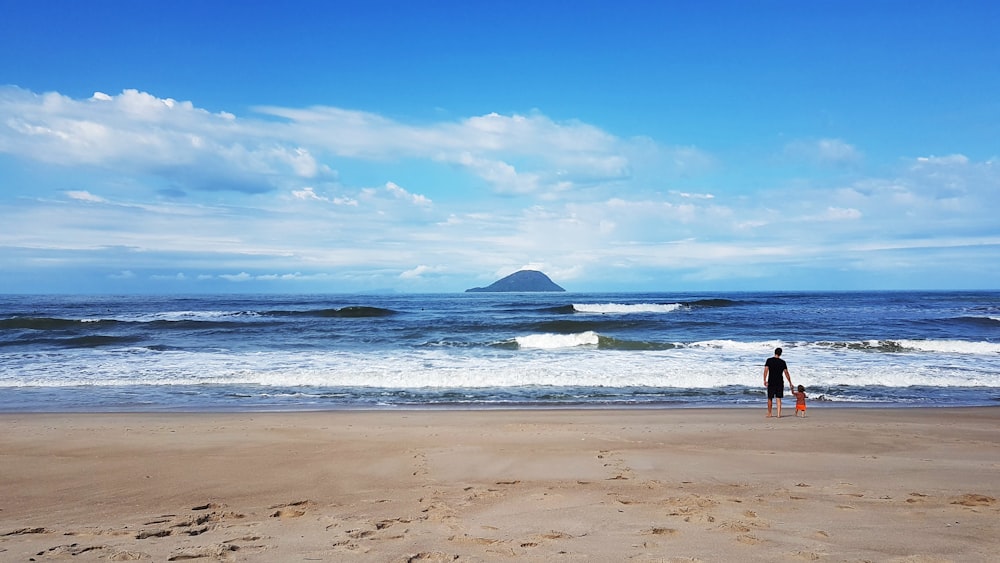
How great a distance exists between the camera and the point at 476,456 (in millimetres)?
7480

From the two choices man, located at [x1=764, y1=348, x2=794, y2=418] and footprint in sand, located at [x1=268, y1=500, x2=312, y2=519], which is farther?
man, located at [x1=764, y1=348, x2=794, y2=418]

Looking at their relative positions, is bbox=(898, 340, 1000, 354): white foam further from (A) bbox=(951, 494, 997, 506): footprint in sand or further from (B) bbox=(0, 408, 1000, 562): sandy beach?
(A) bbox=(951, 494, 997, 506): footprint in sand

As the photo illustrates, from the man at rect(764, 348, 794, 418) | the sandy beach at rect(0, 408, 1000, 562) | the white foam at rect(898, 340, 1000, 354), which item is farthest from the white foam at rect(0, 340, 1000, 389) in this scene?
the sandy beach at rect(0, 408, 1000, 562)

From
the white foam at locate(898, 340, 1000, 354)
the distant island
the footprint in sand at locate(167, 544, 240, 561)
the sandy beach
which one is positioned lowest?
the white foam at locate(898, 340, 1000, 354)

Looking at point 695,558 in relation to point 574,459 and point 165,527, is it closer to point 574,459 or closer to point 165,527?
point 574,459

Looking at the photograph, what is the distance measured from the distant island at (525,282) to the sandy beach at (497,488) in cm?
11823

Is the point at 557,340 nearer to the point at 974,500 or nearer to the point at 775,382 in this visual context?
the point at 775,382

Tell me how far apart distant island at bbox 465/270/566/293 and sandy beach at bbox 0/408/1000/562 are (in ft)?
388

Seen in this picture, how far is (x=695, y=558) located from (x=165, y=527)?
4078mm

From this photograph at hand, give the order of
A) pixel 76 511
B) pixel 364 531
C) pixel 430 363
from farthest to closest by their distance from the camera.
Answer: pixel 430 363
pixel 76 511
pixel 364 531

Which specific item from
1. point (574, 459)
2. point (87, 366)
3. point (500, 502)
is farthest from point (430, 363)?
point (500, 502)

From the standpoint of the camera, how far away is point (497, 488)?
603 centimetres

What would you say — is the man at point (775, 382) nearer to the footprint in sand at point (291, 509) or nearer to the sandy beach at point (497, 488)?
the sandy beach at point (497, 488)

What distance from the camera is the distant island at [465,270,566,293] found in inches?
5118
